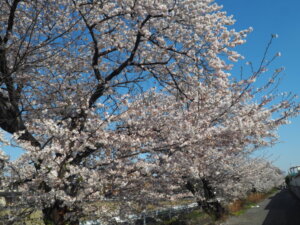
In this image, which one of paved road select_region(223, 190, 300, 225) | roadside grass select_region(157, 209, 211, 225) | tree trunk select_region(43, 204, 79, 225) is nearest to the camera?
tree trunk select_region(43, 204, 79, 225)

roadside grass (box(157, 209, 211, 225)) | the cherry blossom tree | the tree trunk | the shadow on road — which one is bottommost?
the shadow on road

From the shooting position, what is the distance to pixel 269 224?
15.7 metres

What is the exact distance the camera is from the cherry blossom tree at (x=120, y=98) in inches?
215

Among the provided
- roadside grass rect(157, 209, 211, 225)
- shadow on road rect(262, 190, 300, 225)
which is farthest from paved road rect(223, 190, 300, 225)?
roadside grass rect(157, 209, 211, 225)

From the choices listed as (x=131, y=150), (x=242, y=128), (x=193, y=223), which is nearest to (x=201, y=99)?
(x=242, y=128)

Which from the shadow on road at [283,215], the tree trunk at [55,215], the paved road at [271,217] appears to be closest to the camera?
the tree trunk at [55,215]

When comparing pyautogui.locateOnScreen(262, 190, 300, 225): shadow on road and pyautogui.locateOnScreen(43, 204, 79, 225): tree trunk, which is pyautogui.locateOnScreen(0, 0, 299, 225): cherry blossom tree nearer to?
pyautogui.locateOnScreen(43, 204, 79, 225): tree trunk

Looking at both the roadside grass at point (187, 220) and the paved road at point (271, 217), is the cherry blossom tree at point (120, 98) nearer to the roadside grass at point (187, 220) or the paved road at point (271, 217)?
the roadside grass at point (187, 220)

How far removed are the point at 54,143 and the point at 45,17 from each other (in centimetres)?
300

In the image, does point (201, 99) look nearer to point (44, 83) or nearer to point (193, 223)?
point (44, 83)

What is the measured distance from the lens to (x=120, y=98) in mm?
6207

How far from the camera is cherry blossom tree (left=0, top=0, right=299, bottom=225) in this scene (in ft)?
18.0

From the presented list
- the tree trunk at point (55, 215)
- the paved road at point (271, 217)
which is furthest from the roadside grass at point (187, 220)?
the tree trunk at point (55, 215)

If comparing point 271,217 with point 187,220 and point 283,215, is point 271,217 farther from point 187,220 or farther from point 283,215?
point 187,220
